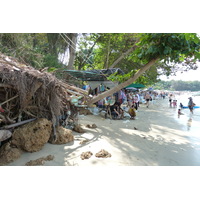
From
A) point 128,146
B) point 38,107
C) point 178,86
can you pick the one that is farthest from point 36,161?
point 178,86

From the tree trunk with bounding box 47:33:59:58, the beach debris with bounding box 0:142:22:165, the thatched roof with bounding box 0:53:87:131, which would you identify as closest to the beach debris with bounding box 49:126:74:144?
the thatched roof with bounding box 0:53:87:131

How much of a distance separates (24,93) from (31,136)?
1.20 metres

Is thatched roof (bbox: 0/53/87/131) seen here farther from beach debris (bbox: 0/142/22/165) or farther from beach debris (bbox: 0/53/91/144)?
beach debris (bbox: 0/142/22/165)

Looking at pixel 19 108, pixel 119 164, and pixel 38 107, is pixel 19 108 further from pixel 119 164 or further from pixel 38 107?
pixel 119 164

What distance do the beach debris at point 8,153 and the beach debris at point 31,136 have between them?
0.58 feet

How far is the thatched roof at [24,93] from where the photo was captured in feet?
11.9

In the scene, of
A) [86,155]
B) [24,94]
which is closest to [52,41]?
[24,94]

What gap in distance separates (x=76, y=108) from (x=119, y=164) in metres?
3.41

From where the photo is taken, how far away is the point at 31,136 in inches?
151

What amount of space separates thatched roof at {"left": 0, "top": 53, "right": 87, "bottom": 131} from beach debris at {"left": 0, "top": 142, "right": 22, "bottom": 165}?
68 cm

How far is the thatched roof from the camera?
143 inches

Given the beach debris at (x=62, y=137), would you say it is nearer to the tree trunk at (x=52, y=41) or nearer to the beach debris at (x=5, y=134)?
the beach debris at (x=5, y=134)

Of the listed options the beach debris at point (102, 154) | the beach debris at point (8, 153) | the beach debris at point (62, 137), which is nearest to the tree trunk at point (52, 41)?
the beach debris at point (62, 137)

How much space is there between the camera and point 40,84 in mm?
3982
